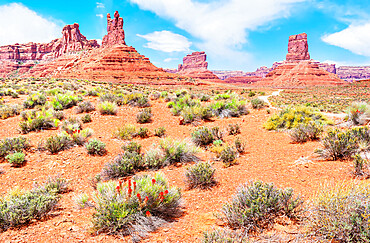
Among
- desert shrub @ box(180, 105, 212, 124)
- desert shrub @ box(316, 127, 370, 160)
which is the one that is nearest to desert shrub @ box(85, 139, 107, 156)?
desert shrub @ box(180, 105, 212, 124)

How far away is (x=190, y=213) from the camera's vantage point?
140 inches

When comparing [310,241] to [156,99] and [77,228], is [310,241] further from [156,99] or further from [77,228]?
[156,99]

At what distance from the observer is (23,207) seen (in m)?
3.30

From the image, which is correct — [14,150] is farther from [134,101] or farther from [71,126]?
[134,101]

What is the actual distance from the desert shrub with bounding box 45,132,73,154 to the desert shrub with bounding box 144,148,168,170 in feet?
10.4

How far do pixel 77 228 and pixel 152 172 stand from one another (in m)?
2.38

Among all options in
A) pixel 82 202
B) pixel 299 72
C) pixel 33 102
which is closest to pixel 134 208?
pixel 82 202

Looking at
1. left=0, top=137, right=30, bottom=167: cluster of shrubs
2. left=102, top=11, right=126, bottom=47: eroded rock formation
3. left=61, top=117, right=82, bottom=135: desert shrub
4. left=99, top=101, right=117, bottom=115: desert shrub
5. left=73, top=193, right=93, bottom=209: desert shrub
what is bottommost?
left=73, top=193, right=93, bottom=209: desert shrub

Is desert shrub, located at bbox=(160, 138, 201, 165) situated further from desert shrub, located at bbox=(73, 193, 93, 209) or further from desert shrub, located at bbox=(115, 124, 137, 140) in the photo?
desert shrub, located at bbox=(73, 193, 93, 209)

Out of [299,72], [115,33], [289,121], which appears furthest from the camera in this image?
[299,72]

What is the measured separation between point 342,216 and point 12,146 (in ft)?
27.0

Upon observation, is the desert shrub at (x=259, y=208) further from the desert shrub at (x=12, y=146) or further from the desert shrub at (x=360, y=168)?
the desert shrub at (x=12, y=146)

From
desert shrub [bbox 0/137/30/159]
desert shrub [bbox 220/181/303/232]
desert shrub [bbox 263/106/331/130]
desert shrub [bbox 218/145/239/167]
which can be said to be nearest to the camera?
desert shrub [bbox 220/181/303/232]

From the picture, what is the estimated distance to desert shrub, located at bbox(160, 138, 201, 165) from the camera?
6.06 m
